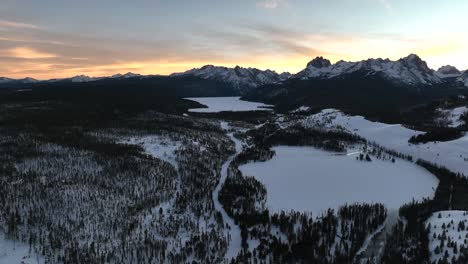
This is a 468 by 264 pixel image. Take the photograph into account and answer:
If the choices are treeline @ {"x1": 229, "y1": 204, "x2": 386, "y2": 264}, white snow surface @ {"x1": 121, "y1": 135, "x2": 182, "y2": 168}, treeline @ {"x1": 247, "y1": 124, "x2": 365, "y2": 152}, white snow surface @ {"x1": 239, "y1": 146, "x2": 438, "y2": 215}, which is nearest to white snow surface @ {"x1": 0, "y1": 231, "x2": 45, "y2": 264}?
Answer: treeline @ {"x1": 229, "y1": 204, "x2": 386, "y2": 264}

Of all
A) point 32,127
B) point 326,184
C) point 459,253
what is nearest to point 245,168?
point 326,184

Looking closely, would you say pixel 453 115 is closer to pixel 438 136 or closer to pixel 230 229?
pixel 438 136

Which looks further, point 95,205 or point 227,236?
point 95,205

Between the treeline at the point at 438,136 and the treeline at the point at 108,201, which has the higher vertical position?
the treeline at the point at 438,136

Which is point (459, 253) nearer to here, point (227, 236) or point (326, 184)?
point (227, 236)

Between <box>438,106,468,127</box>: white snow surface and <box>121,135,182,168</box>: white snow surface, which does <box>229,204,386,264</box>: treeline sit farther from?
<box>438,106,468,127</box>: white snow surface

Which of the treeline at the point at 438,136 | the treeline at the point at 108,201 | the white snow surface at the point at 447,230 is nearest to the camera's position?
the white snow surface at the point at 447,230

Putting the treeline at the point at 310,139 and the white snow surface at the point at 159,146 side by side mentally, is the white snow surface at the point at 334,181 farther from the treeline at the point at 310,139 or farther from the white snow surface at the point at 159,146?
the white snow surface at the point at 159,146

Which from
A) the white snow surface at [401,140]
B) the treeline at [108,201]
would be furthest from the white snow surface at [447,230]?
the white snow surface at [401,140]
